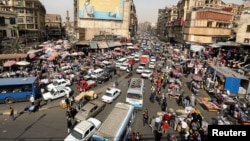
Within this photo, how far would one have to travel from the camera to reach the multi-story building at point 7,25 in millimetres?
49375

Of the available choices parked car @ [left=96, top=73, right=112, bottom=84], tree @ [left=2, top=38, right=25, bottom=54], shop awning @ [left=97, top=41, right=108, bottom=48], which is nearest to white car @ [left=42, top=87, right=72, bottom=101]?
parked car @ [left=96, top=73, right=112, bottom=84]

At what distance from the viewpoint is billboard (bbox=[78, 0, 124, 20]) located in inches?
2881

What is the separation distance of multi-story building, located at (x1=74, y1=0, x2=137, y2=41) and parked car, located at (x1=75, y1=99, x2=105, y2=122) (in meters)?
53.8

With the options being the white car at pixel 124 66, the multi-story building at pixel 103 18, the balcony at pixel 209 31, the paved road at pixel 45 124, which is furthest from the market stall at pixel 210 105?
the multi-story building at pixel 103 18

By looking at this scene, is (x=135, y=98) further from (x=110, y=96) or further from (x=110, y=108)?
(x=110, y=96)

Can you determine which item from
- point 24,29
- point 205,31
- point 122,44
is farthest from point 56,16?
point 205,31

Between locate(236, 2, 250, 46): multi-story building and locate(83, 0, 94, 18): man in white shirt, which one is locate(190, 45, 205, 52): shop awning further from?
locate(83, 0, 94, 18): man in white shirt

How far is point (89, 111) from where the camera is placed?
1775cm

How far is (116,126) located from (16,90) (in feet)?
47.4

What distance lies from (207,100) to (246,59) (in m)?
19.9

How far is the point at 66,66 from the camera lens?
36406mm

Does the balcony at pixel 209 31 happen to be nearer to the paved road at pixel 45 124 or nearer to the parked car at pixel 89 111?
the paved road at pixel 45 124

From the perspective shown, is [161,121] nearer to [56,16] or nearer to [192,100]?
[192,100]

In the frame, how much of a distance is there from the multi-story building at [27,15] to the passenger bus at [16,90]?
49718mm
